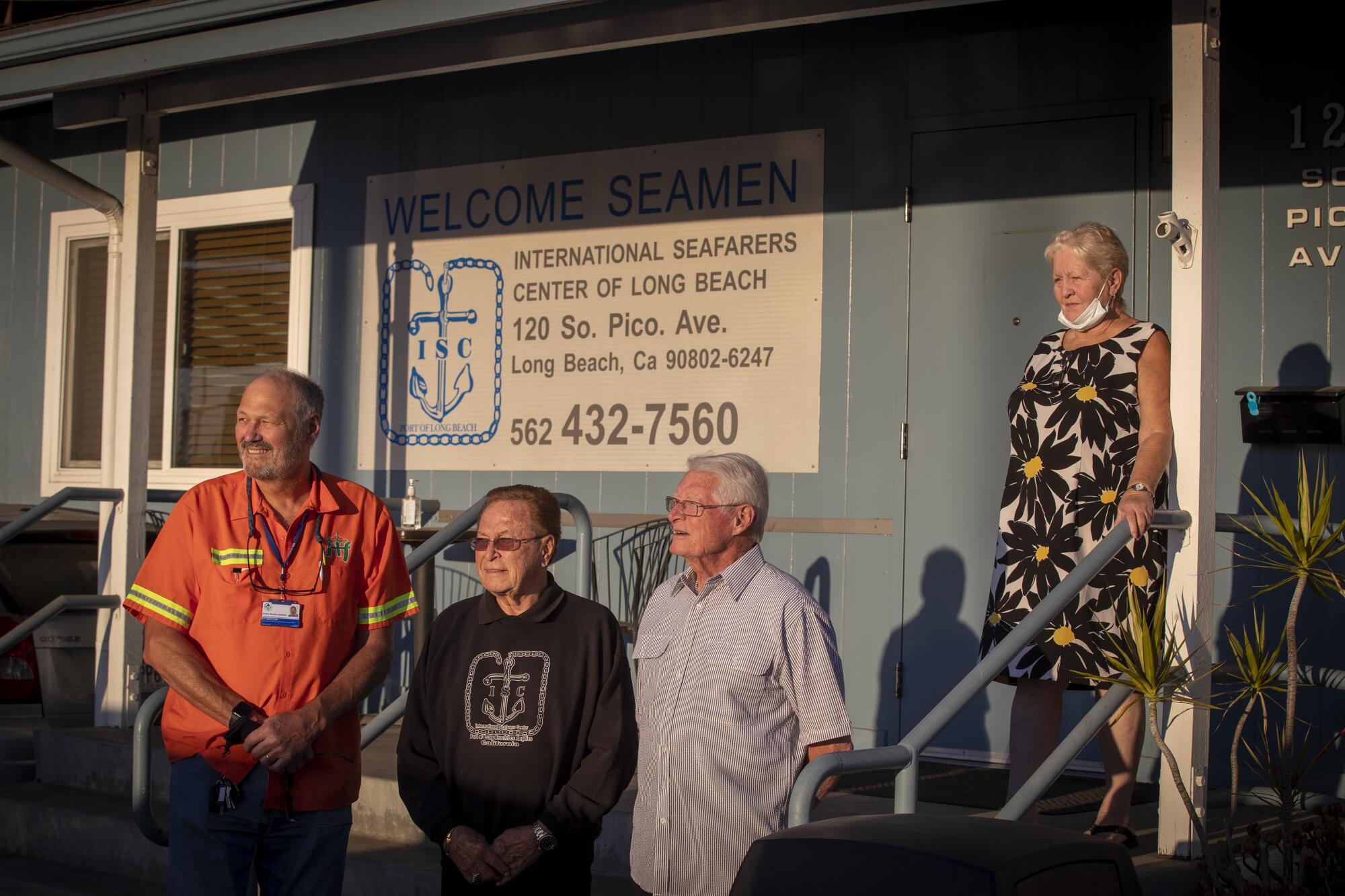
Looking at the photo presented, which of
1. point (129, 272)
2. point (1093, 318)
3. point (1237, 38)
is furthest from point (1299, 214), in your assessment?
point (129, 272)

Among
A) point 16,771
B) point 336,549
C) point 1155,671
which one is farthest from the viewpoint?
point 16,771

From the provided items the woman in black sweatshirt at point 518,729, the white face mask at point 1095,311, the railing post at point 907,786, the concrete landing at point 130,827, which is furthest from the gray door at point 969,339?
the woman in black sweatshirt at point 518,729

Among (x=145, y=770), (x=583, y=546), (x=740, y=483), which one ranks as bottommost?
(x=145, y=770)

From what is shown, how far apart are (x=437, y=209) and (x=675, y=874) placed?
4.97 meters

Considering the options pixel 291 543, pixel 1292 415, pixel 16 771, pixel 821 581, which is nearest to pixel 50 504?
pixel 16 771

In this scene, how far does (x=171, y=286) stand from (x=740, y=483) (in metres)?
5.81

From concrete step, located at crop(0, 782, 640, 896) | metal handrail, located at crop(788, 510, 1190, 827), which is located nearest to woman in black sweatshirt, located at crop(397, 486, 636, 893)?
metal handrail, located at crop(788, 510, 1190, 827)

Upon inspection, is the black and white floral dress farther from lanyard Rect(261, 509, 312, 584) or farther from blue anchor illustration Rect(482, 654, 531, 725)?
lanyard Rect(261, 509, 312, 584)

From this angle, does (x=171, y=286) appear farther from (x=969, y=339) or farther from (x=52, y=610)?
(x=969, y=339)

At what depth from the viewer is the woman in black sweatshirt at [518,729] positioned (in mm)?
3121

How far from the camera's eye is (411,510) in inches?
264

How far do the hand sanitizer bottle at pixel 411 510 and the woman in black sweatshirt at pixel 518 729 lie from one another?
3.39 m

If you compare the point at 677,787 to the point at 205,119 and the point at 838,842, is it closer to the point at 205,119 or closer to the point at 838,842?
the point at 838,842

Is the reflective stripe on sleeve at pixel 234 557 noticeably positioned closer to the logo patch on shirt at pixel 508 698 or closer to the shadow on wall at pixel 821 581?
the logo patch on shirt at pixel 508 698
